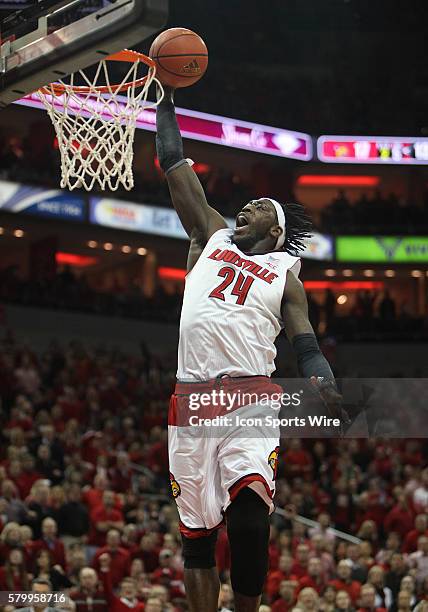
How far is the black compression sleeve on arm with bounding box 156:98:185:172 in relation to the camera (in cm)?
491

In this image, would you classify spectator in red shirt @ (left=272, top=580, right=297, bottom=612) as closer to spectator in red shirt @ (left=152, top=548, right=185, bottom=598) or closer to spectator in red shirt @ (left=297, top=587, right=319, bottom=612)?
spectator in red shirt @ (left=297, top=587, right=319, bottom=612)

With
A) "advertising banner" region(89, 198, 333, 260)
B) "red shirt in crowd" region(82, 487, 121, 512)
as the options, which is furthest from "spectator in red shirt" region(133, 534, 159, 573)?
"advertising banner" region(89, 198, 333, 260)

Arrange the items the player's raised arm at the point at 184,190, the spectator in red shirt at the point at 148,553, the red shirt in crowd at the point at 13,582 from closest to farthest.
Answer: the player's raised arm at the point at 184,190, the red shirt in crowd at the point at 13,582, the spectator in red shirt at the point at 148,553

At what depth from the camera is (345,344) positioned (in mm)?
22969

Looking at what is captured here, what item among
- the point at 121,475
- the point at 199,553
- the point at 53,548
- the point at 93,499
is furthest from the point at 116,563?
the point at 199,553

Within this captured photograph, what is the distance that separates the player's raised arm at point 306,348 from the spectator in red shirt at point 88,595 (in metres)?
4.77

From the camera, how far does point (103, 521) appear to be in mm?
10562

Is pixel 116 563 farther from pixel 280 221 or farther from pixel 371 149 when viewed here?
pixel 371 149

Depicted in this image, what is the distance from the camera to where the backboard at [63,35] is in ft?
14.3

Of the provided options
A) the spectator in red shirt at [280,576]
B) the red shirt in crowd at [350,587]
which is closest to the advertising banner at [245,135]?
the spectator in red shirt at [280,576]

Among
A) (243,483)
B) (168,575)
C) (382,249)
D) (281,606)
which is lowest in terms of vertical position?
(281,606)

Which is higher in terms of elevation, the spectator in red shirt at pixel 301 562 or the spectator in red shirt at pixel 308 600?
the spectator in red shirt at pixel 301 562

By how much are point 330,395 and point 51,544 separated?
596cm

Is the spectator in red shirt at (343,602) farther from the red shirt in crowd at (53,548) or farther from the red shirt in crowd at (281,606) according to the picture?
the red shirt in crowd at (53,548)
